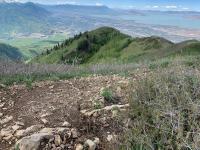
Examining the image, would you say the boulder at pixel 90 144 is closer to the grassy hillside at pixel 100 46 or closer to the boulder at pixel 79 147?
the boulder at pixel 79 147

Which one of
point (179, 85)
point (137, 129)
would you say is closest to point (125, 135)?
point (137, 129)

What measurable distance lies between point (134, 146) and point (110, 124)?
1251 millimetres

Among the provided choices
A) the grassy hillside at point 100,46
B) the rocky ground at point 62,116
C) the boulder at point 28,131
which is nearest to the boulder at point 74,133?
the rocky ground at point 62,116

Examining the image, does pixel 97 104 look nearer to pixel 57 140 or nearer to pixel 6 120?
pixel 57 140

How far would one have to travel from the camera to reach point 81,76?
422 inches

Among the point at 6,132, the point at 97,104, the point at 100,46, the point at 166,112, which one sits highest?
the point at 166,112

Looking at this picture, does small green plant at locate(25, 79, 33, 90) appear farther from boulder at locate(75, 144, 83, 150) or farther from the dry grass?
boulder at locate(75, 144, 83, 150)

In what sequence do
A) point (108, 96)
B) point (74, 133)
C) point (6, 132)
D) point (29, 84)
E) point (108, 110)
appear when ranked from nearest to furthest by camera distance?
1. point (74, 133)
2. point (6, 132)
3. point (108, 110)
4. point (108, 96)
5. point (29, 84)

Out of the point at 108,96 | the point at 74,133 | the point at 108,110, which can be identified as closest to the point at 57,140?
the point at 74,133

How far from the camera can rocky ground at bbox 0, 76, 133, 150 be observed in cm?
618

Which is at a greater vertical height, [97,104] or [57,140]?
[97,104]

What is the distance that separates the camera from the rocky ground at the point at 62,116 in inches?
243

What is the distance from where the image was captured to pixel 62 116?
722 centimetres

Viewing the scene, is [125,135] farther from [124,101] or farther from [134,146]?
[124,101]
